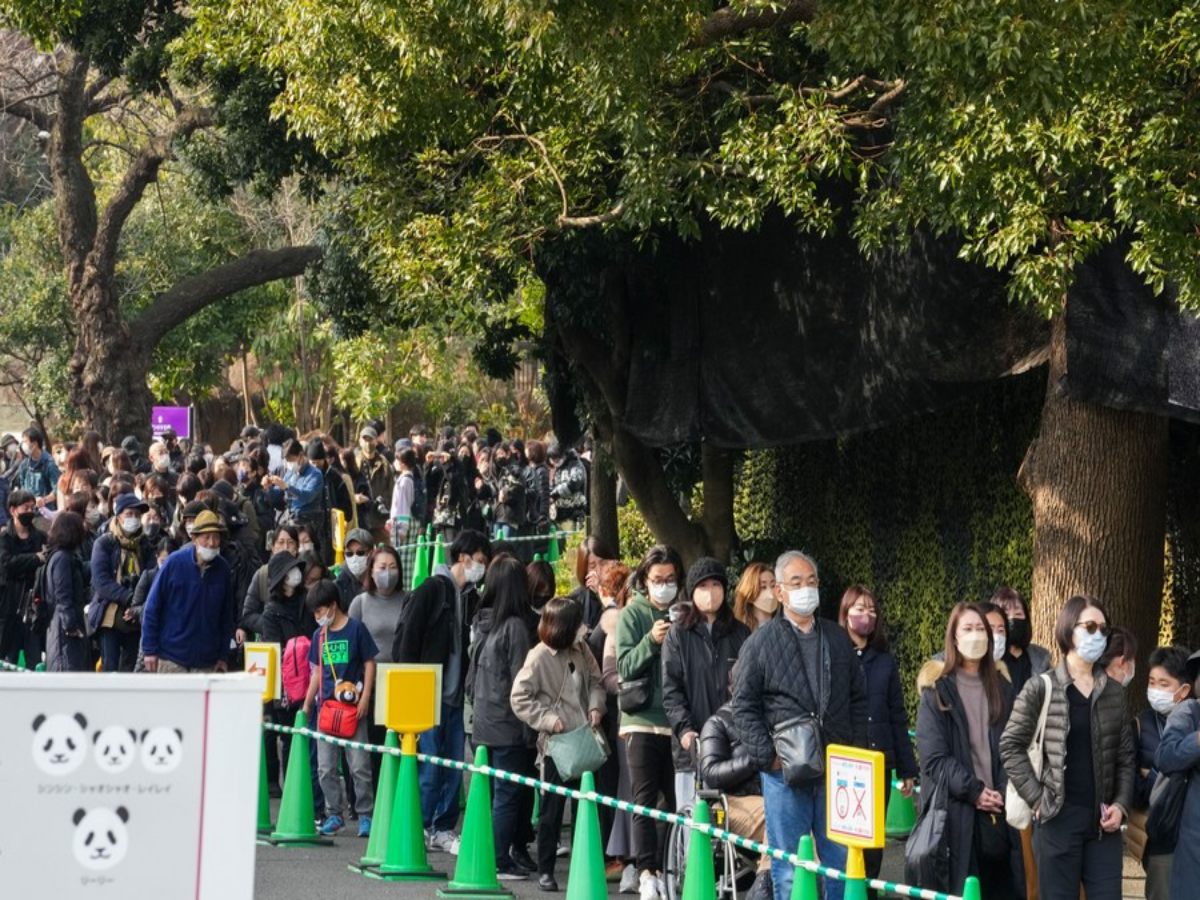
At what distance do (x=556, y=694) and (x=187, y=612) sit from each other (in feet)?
11.6

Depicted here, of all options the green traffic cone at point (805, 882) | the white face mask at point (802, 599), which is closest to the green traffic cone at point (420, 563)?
the white face mask at point (802, 599)

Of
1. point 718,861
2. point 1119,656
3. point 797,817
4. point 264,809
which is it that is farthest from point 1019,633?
point 264,809

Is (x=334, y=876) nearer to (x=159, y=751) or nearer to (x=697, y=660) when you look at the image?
(x=697, y=660)

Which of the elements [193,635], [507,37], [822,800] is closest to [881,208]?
[507,37]

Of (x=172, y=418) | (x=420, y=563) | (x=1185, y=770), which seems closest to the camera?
(x=1185, y=770)

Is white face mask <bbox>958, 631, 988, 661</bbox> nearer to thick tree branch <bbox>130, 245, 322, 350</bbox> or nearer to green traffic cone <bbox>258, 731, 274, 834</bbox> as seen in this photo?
green traffic cone <bbox>258, 731, 274, 834</bbox>

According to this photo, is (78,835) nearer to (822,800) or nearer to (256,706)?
(256,706)

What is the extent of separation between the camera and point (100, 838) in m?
5.21

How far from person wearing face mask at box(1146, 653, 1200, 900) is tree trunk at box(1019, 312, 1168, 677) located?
328 cm

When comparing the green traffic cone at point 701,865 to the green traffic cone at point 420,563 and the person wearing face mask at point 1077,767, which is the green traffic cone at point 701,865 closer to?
the person wearing face mask at point 1077,767

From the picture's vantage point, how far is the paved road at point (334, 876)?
11875mm

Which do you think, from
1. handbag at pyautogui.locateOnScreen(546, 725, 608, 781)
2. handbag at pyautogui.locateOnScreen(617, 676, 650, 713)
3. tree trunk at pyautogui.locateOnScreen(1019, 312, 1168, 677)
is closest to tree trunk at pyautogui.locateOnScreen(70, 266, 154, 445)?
handbag at pyautogui.locateOnScreen(546, 725, 608, 781)

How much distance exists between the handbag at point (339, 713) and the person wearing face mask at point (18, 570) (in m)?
5.20

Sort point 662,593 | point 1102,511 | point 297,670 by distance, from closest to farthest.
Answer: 1. point 662,593
2. point 1102,511
3. point 297,670
